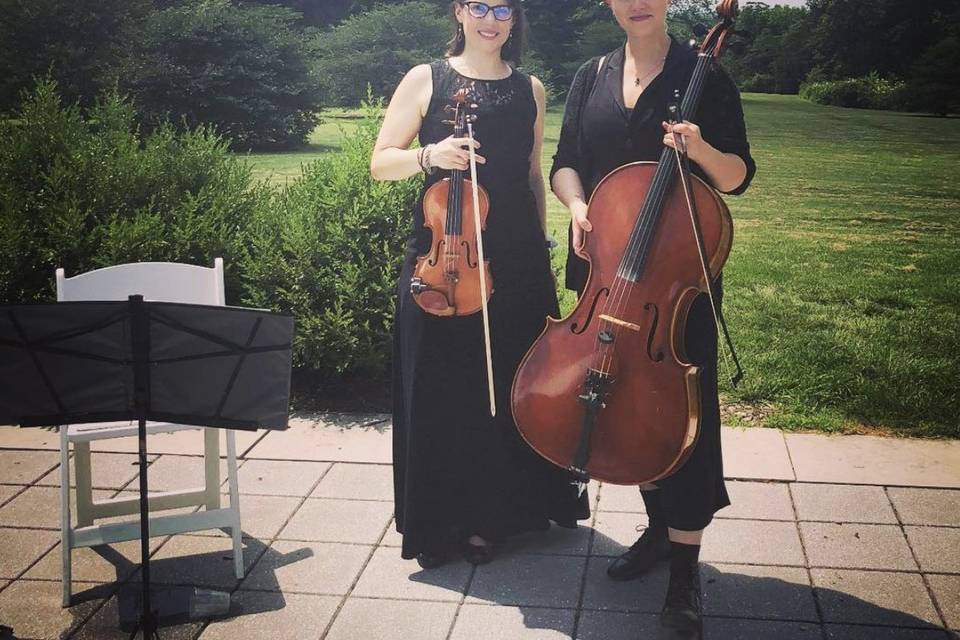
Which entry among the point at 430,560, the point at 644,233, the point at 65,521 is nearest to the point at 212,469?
the point at 65,521

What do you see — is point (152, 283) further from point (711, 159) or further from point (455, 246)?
point (711, 159)

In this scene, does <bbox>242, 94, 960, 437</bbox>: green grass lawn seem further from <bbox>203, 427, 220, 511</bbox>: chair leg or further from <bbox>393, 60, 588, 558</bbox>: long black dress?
<bbox>203, 427, 220, 511</bbox>: chair leg

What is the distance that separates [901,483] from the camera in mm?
4000

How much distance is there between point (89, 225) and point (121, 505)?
7.65 feet

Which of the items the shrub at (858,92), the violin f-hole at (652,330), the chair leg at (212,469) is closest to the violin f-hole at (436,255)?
the violin f-hole at (652,330)

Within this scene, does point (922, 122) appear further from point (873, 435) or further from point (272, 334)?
point (272, 334)

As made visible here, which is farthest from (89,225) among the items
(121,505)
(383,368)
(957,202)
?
(957,202)

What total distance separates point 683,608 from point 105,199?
391 centimetres

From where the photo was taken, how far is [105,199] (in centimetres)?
545

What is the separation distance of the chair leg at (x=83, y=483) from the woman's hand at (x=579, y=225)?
187cm

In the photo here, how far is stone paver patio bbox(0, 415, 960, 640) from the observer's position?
10.2ft

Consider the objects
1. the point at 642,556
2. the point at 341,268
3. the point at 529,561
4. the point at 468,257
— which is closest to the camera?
the point at 468,257

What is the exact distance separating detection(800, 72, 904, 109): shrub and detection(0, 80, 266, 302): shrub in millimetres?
3427

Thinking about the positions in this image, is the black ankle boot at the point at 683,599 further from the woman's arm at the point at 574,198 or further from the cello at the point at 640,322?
the woman's arm at the point at 574,198
